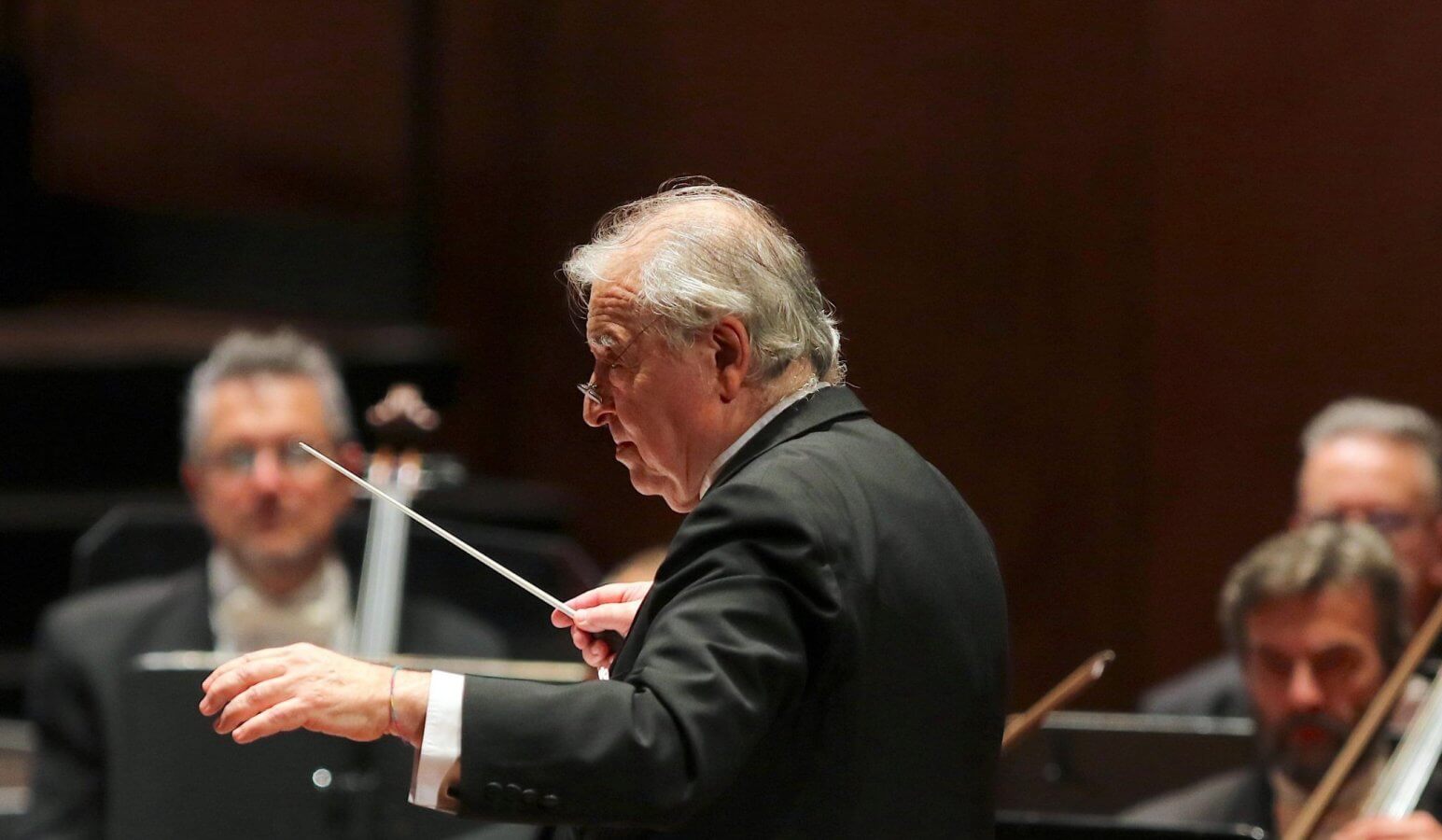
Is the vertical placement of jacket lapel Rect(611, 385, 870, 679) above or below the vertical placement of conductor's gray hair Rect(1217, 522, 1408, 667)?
above

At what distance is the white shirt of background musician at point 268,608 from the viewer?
3.12 metres

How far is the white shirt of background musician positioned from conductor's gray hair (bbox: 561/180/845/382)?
5.55 ft

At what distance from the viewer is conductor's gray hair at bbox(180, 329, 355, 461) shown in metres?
3.33

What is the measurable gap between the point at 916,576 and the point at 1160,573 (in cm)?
307

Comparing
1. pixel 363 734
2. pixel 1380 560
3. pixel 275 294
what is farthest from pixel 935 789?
pixel 275 294

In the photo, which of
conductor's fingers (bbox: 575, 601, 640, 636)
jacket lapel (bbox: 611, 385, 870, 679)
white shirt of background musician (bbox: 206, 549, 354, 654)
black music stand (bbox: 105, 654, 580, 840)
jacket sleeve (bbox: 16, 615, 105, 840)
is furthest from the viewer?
white shirt of background musician (bbox: 206, 549, 354, 654)

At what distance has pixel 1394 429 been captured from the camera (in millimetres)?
3289

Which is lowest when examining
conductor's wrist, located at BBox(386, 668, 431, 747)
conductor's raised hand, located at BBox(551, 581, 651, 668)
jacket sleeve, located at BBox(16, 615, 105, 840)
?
jacket sleeve, located at BBox(16, 615, 105, 840)

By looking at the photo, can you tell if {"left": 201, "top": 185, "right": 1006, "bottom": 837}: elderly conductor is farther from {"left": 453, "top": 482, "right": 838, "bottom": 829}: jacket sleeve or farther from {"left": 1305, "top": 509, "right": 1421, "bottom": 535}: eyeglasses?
{"left": 1305, "top": 509, "right": 1421, "bottom": 535}: eyeglasses

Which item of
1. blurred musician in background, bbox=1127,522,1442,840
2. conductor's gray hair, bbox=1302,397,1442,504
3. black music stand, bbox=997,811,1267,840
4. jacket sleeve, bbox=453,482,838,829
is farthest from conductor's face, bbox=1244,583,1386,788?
jacket sleeve, bbox=453,482,838,829

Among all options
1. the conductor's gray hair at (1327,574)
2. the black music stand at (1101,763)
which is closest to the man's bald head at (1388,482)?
the conductor's gray hair at (1327,574)

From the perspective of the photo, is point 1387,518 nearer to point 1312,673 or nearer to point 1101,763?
point 1312,673

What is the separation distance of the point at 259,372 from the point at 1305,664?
5.61 ft

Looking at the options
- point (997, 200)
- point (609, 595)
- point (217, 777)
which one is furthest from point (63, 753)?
point (997, 200)
